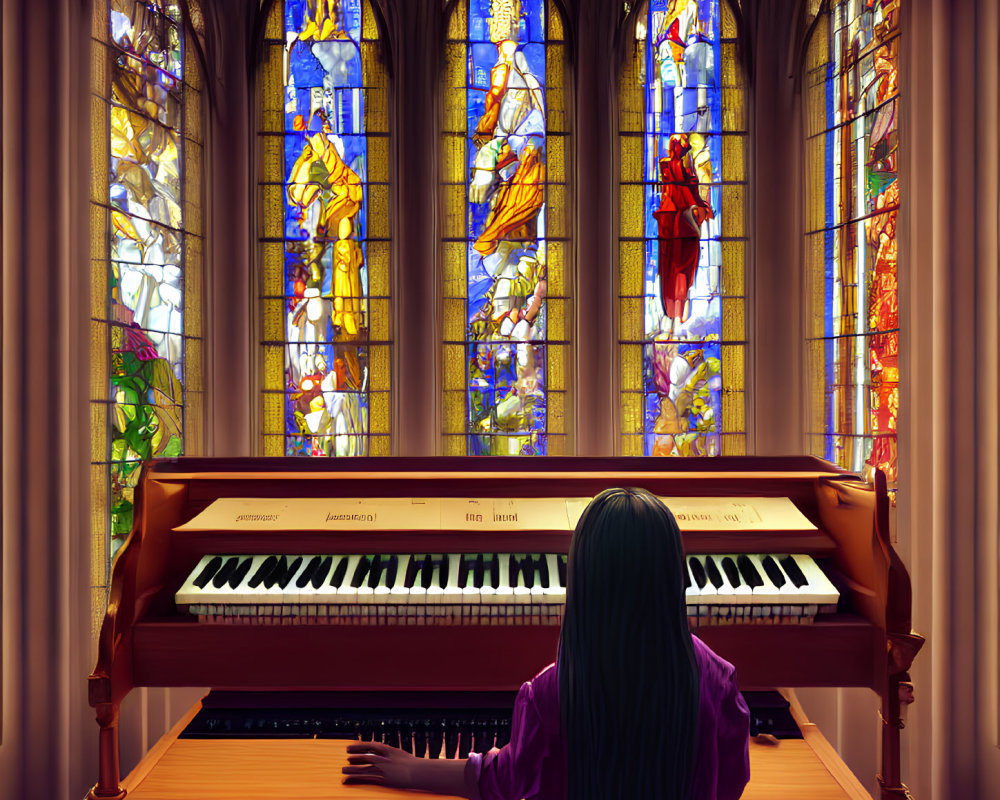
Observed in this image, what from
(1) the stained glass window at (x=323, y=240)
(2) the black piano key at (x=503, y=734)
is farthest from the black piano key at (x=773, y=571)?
(1) the stained glass window at (x=323, y=240)

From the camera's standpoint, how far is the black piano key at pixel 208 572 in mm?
2012

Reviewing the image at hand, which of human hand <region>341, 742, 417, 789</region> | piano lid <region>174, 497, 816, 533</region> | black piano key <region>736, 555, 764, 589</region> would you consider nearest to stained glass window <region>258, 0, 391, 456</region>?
piano lid <region>174, 497, 816, 533</region>

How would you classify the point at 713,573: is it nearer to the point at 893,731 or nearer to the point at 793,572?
the point at 793,572

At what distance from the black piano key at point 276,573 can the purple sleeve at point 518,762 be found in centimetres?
107

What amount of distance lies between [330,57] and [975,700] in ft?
14.4

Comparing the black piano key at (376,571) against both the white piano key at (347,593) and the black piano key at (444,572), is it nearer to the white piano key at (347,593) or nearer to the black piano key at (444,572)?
the white piano key at (347,593)

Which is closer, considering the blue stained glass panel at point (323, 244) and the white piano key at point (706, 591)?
the white piano key at point (706, 591)

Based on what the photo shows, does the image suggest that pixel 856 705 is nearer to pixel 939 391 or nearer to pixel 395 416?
pixel 939 391

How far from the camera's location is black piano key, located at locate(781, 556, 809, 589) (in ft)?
6.47

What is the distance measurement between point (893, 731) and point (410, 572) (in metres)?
1.51

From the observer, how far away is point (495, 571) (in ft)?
6.76

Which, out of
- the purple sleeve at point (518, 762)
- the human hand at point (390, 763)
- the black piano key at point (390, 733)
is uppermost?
the purple sleeve at point (518, 762)

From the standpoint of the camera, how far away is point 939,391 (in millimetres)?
2533

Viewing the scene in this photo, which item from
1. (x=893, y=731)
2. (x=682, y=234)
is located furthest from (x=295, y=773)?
(x=682, y=234)
